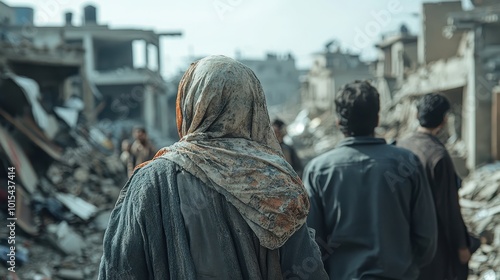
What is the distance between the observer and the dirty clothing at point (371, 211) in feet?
9.38

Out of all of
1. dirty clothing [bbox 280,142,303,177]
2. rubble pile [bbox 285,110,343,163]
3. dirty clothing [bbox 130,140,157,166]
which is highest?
dirty clothing [bbox 280,142,303,177]

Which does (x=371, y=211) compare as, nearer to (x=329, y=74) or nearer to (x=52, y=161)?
(x=52, y=161)

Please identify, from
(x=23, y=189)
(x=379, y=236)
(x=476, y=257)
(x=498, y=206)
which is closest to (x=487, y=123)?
(x=498, y=206)

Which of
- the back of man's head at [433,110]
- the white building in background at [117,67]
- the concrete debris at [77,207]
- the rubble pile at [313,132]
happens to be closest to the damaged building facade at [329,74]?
the rubble pile at [313,132]

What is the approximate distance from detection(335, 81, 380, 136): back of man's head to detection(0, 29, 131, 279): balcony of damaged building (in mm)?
4897

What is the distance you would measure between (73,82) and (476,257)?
17617mm

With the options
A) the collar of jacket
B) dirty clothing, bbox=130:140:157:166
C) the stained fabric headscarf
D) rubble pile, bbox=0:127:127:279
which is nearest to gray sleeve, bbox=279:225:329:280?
the stained fabric headscarf

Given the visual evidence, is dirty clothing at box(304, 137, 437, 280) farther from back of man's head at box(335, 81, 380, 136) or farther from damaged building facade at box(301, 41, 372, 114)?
damaged building facade at box(301, 41, 372, 114)

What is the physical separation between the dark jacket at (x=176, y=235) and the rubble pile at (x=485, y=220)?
5.00 meters

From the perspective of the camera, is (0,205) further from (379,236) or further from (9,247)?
(379,236)

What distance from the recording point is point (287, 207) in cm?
175

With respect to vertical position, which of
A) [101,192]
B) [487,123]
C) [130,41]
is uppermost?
[130,41]

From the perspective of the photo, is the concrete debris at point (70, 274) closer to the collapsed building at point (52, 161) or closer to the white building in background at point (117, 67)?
the collapsed building at point (52, 161)

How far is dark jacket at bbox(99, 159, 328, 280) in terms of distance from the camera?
1.70 meters
